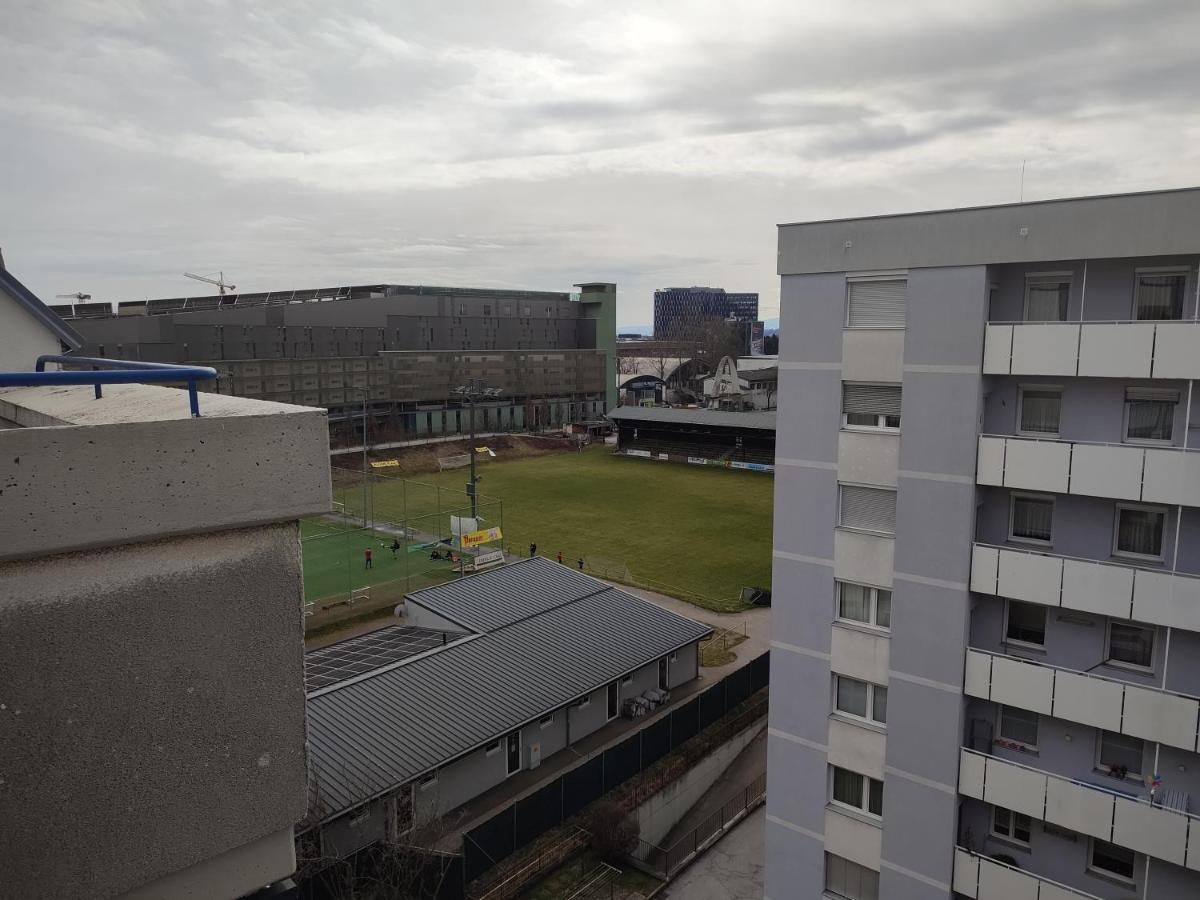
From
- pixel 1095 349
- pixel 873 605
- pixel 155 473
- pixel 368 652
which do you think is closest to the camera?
pixel 155 473

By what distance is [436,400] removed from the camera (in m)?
73.2

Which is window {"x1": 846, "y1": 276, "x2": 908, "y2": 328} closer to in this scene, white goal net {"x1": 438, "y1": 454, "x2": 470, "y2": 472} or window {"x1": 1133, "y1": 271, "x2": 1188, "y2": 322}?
window {"x1": 1133, "y1": 271, "x2": 1188, "y2": 322}

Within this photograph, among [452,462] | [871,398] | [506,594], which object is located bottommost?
[452,462]

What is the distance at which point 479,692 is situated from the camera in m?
19.1

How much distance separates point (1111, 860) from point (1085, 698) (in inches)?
110

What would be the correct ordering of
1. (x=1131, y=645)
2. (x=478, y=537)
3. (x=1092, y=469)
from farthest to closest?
1. (x=478, y=537)
2. (x=1131, y=645)
3. (x=1092, y=469)

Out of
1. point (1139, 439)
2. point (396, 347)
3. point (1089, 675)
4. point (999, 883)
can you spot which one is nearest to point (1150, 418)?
point (1139, 439)

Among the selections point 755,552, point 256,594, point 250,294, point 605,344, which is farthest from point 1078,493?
point 250,294

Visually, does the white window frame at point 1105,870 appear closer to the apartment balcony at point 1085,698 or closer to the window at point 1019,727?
the window at point 1019,727

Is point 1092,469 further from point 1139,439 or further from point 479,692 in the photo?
point 479,692

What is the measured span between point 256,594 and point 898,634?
11.5 m

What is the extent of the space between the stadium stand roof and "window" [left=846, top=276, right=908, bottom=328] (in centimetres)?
4611

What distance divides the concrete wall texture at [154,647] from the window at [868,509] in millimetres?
11043

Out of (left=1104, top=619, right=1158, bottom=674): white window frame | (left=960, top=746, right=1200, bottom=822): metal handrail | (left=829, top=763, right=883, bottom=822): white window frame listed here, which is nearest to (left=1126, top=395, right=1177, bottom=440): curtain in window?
(left=1104, top=619, right=1158, bottom=674): white window frame
